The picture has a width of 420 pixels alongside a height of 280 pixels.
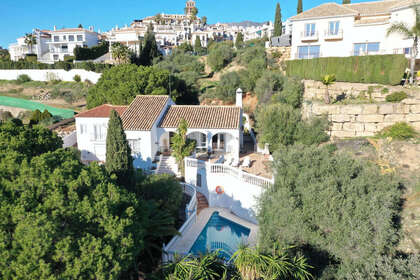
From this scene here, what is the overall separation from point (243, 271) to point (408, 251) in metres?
8.23

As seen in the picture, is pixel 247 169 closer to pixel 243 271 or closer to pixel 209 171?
pixel 209 171

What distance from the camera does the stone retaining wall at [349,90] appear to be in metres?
25.6

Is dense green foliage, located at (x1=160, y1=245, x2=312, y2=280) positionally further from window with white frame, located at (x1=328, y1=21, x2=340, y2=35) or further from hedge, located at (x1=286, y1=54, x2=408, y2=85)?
window with white frame, located at (x1=328, y1=21, x2=340, y2=35)

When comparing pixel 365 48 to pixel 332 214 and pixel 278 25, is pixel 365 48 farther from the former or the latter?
pixel 278 25

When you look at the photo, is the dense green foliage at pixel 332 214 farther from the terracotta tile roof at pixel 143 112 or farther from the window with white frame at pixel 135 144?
the terracotta tile roof at pixel 143 112

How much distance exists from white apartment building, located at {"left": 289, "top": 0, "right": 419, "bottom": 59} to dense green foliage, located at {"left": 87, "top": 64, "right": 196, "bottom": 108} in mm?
19283

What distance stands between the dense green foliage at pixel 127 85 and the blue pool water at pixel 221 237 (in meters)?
21.8

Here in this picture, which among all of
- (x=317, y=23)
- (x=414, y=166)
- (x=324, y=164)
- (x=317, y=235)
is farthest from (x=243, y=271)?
(x=317, y=23)

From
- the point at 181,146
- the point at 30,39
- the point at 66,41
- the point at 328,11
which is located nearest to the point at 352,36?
the point at 328,11

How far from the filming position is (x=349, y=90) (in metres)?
28.7

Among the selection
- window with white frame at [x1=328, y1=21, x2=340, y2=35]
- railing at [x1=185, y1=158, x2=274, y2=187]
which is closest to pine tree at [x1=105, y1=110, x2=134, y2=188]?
railing at [x1=185, y1=158, x2=274, y2=187]

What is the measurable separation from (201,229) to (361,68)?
72.3 feet

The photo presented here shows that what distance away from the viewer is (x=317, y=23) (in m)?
38.2

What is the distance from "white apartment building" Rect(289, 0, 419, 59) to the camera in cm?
3309
